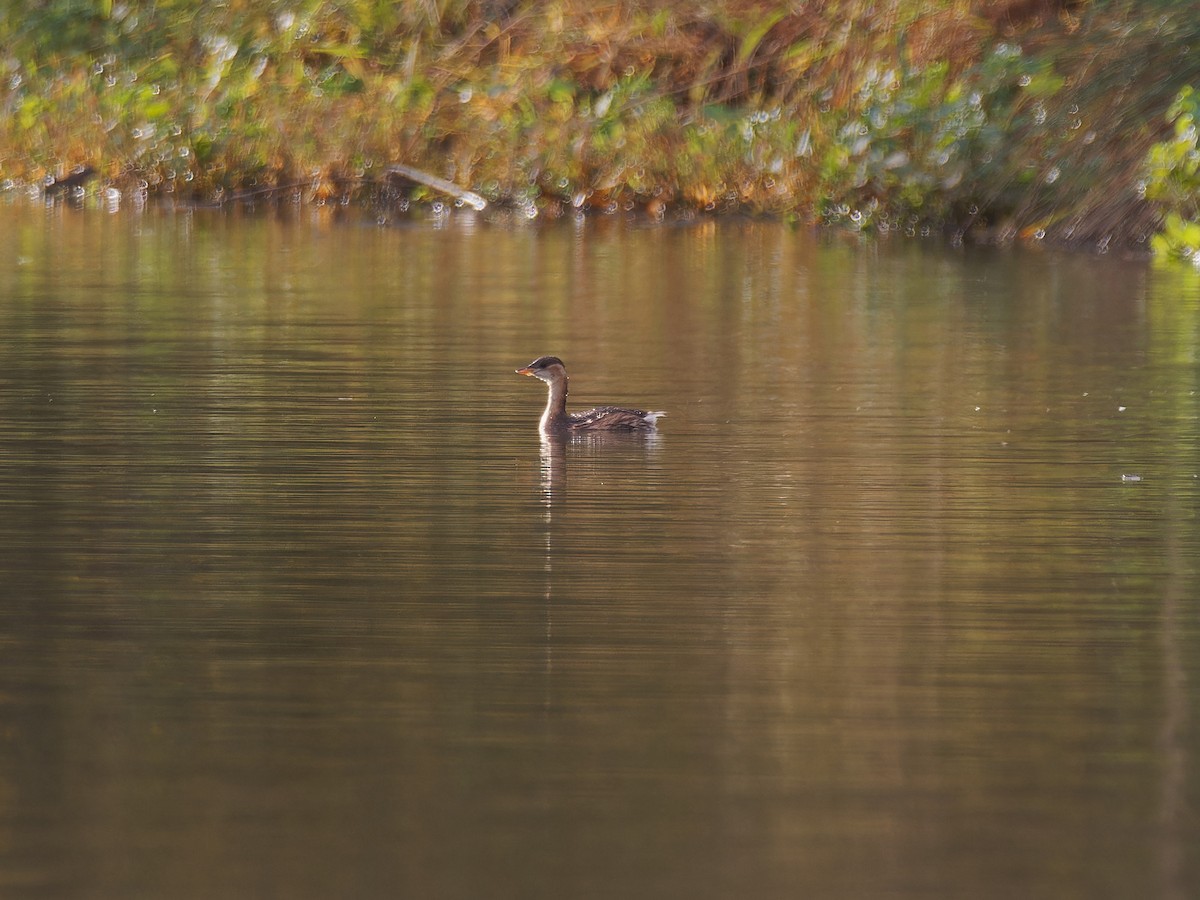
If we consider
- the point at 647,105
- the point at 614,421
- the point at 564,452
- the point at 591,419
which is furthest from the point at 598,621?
the point at 647,105

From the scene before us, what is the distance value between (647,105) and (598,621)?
2060 centimetres

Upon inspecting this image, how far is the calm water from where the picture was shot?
498 cm

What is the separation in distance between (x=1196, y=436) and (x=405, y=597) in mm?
4780

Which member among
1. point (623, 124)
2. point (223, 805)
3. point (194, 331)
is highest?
point (623, 124)

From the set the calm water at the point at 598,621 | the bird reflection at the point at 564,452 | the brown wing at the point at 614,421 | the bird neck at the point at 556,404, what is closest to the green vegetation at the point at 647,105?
the calm water at the point at 598,621

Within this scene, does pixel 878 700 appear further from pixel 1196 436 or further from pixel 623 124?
pixel 623 124

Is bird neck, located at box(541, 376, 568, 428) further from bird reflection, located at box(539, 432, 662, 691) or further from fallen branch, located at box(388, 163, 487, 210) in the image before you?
fallen branch, located at box(388, 163, 487, 210)

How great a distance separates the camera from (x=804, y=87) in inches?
1034

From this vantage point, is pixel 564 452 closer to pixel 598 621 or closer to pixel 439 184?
pixel 598 621

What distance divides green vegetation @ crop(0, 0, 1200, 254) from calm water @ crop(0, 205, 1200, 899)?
7.84m

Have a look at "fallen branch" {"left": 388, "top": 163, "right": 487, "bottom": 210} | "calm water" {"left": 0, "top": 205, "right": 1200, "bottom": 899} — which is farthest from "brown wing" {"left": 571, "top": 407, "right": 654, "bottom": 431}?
"fallen branch" {"left": 388, "top": 163, "right": 487, "bottom": 210}

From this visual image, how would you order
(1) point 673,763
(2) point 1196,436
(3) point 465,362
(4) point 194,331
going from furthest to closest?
(4) point 194,331, (3) point 465,362, (2) point 1196,436, (1) point 673,763

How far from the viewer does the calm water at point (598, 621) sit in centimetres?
498

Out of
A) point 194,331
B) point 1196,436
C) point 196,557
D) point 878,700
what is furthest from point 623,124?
point 878,700
